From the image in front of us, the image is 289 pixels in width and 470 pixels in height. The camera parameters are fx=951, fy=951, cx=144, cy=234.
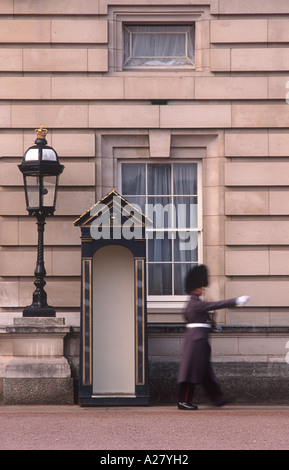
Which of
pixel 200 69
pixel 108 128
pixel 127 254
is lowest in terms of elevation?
pixel 127 254

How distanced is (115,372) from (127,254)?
1.33 metres

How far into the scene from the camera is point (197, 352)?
9859mm

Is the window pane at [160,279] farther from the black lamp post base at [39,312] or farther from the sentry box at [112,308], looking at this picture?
the black lamp post base at [39,312]

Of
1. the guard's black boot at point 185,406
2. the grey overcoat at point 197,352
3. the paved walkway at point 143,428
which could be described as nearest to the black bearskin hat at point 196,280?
the grey overcoat at point 197,352

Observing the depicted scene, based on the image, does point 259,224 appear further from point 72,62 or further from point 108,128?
point 72,62

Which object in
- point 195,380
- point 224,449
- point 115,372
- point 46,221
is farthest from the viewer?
point 46,221

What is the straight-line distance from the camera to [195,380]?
9820 mm

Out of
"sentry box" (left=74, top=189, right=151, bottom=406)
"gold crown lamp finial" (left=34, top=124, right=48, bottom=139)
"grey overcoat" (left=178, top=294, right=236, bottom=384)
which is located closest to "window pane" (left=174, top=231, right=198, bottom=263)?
"sentry box" (left=74, top=189, right=151, bottom=406)

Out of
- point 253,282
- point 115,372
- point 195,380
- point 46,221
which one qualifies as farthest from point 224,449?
point 46,221

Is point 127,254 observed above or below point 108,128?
below

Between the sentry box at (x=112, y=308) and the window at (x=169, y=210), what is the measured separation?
39.6 inches

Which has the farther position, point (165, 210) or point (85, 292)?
point (165, 210)

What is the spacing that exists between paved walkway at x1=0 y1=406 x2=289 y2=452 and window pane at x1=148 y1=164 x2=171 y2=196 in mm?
2708

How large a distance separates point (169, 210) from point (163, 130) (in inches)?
38.9
